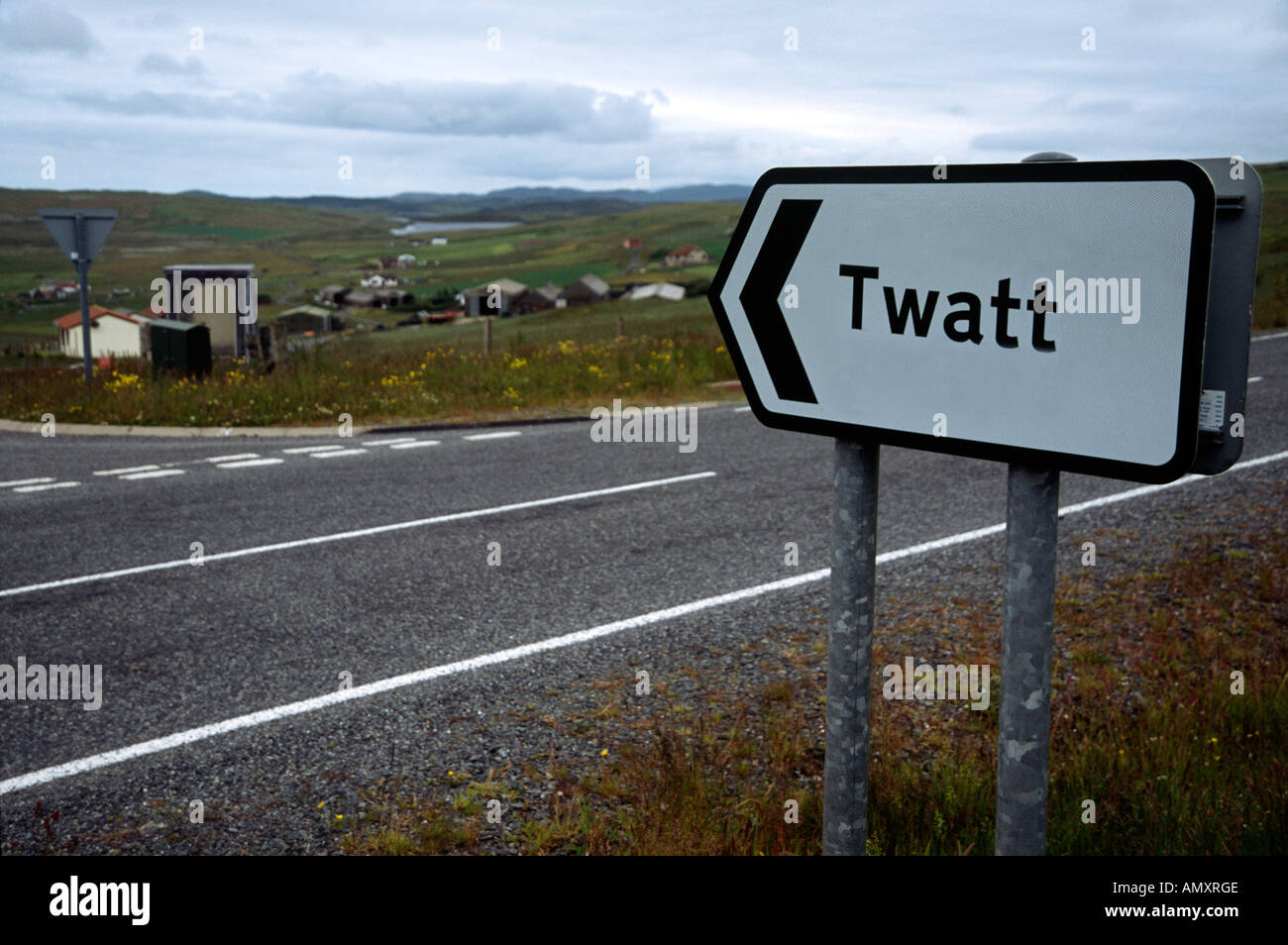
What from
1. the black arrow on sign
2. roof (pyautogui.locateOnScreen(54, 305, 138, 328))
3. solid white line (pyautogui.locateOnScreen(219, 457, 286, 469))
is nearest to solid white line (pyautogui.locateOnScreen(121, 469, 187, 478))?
solid white line (pyautogui.locateOnScreen(219, 457, 286, 469))

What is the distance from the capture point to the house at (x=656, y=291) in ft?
299

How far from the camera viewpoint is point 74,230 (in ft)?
50.2

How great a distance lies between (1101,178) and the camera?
4.89 feet

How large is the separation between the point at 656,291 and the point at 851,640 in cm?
10027

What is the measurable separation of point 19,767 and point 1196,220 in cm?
465

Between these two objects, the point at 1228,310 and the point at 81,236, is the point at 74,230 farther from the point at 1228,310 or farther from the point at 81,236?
the point at 1228,310

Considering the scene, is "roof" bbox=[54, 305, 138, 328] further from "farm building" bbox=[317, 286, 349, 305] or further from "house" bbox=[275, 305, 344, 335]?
"farm building" bbox=[317, 286, 349, 305]

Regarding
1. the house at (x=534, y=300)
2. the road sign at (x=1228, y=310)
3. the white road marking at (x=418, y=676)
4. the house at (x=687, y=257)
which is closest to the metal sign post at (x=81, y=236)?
the white road marking at (x=418, y=676)

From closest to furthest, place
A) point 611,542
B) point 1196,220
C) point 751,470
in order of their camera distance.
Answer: point 1196,220
point 611,542
point 751,470

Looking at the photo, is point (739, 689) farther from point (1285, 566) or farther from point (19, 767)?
point (1285, 566)

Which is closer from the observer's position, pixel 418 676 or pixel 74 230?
pixel 418 676

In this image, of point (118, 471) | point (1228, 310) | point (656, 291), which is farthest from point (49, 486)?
point (656, 291)
